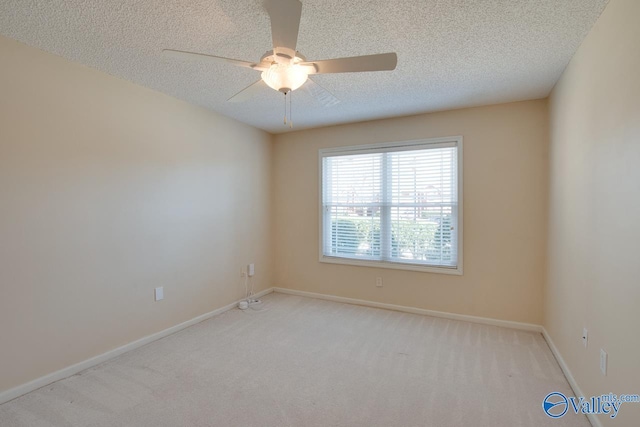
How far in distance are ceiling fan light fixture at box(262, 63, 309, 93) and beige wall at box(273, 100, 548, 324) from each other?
7.61 feet

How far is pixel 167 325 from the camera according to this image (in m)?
3.06

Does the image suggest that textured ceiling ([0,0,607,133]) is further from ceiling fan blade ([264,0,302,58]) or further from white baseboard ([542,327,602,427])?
white baseboard ([542,327,602,427])

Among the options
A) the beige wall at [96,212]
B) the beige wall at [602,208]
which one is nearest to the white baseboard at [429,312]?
the beige wall at [602,208]

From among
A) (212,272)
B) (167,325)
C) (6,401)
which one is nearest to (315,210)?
(212,272)

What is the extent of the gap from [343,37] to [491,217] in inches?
97.4

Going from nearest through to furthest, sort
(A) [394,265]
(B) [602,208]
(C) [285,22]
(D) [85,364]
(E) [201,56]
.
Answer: (C) [285,22] < (E) [201,56] < (B) [602,208] < (D) [85,364] < (A) [394,265]

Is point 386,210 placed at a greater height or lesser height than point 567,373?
greater

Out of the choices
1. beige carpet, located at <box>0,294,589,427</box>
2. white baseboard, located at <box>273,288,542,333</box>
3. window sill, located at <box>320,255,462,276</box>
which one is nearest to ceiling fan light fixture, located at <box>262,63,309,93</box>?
beige carpet, located at <box>0,294,589,427</box>

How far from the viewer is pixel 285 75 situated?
5.40 feet

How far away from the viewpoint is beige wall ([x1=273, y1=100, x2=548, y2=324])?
3.11 meters

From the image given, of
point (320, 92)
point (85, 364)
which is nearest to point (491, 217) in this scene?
point (320, 92)

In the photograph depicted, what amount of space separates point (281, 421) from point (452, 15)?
8.56 feet

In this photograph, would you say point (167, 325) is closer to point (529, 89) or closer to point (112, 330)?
point (112, 330)

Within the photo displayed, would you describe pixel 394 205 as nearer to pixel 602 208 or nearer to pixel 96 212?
pixel 602 208
